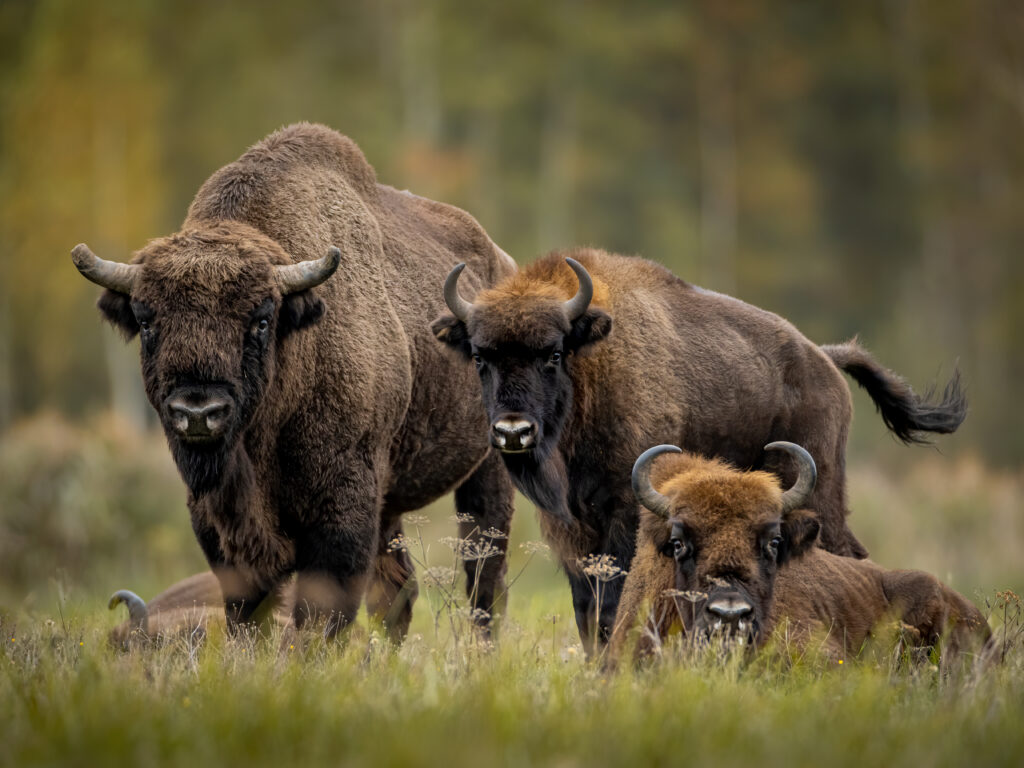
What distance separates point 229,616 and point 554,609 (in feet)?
11.2

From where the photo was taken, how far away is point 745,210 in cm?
3597

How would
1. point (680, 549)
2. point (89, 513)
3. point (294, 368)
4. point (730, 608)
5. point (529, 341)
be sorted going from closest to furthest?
point (730, 608)
point (680, 549)
point (294, 368)
point (529, 341)
point (89, 513)

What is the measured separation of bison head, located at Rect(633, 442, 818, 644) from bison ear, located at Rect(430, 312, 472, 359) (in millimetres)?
1556

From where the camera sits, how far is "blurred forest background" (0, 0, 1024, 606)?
31.5 m

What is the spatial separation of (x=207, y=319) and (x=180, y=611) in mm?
3376

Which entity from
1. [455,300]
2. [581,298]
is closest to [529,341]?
[581,298]

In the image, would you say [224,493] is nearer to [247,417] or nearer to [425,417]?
[247,417]

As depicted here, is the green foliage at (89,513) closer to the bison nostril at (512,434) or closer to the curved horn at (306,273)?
the bison nostril at (512,434)

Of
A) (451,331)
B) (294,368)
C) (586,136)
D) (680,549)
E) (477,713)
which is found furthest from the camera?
(586,136)

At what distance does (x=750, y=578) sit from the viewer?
6.24 metres

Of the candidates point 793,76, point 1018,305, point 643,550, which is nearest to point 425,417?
point 643,550

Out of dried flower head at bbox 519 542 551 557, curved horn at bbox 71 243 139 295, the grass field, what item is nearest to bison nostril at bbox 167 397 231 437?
curved horn at bbox 71 243 139 295

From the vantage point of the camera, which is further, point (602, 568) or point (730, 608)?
point (602, 568)

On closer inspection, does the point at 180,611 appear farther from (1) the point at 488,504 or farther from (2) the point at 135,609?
(1) the point at 488,504
